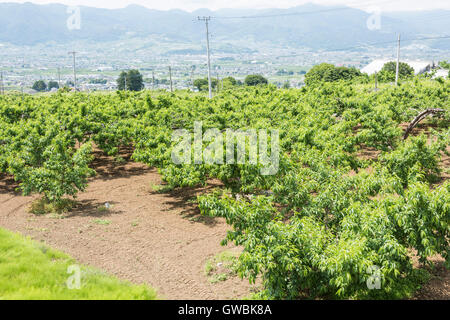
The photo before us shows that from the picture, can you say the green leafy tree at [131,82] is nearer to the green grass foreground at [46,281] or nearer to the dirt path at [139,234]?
the dirt path at [139,234]

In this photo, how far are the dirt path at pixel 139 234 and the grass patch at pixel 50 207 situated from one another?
0.44 m

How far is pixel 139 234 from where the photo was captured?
17281 mm

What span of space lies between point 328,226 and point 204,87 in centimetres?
7656

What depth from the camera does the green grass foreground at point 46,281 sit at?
10.1 metres

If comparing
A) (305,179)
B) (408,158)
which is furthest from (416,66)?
(305,179)

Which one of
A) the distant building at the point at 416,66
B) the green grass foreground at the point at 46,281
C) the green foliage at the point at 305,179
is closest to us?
the green foliage at the point at 305,179

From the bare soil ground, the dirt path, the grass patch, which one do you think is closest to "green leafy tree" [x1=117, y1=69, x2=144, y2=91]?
the bare soil ground

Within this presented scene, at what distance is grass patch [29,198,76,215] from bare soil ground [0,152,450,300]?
0.42 m

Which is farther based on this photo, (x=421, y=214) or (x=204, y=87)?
(x=204, y=87)

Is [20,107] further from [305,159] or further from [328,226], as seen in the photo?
[328,226]

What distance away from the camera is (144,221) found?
62.0 feet

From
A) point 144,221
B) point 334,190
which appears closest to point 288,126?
point 144,221

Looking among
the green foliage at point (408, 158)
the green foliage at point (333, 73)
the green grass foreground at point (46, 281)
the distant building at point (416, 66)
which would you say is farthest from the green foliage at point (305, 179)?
the distant building at point (416, 66)

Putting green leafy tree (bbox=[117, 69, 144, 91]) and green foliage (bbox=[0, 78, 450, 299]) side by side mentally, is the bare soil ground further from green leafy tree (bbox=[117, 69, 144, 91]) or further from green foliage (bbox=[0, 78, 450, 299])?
green leafy tree (bbox=[117, 69, 144, 91])
